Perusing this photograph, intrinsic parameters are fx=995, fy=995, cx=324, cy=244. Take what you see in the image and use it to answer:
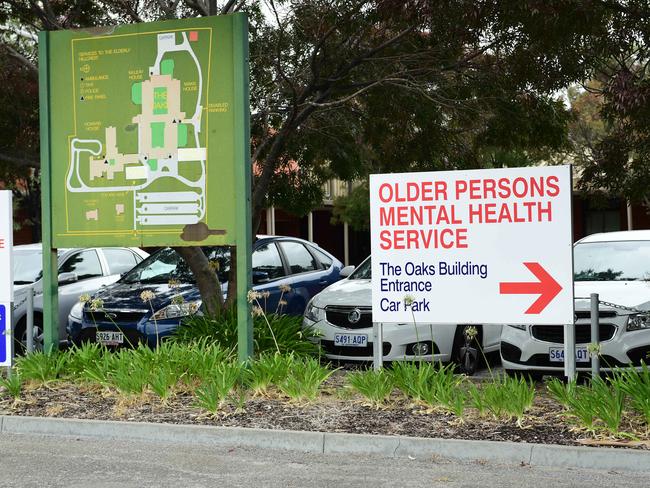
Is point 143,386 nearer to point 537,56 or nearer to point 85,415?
point 85,415

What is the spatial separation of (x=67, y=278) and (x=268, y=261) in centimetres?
290

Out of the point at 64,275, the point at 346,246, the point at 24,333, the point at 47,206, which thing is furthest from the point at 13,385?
the point at 346,246

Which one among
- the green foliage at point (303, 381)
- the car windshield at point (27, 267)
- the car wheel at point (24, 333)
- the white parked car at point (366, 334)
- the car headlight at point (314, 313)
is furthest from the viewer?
the car windshield at point (27, 267)

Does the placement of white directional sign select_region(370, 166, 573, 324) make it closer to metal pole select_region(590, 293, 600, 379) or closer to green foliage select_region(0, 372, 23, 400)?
metal pole select_region(590, 293, 600, 379)

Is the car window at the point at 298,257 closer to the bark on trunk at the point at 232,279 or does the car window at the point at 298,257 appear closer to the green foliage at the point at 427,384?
the bark on trunk at the point at 232,279

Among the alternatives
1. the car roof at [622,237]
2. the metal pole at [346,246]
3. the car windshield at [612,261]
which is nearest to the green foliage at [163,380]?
the car windshield at [612,261]

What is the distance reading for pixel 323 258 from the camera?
1462 centimetres

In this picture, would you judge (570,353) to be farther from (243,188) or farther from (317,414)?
(243,188)

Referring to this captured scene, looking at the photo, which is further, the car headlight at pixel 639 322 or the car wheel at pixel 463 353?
the car wheel at pixel 463 353

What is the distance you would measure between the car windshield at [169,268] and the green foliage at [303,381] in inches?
173

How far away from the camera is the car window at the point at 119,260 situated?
1509cm

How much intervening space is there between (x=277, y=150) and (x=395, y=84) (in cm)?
177

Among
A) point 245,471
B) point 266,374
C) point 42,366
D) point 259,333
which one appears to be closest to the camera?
point 245,471

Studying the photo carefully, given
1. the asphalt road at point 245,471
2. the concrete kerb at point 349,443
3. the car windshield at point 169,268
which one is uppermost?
the car windshield at point 169,268
